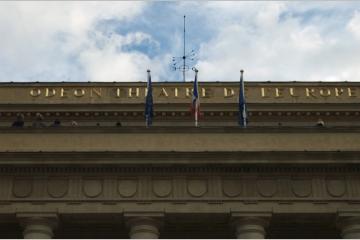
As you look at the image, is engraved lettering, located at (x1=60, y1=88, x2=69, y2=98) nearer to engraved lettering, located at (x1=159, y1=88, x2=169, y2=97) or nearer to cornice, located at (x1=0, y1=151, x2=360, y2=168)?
engraved lettering, located at (x1=159, y1=88, x2=169, y2=97)

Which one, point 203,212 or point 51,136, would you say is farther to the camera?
point 51,136

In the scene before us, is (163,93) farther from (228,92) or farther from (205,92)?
(228,92)

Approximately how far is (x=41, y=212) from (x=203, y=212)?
681cm

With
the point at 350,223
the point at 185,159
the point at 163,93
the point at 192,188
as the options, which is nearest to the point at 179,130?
the point at 185,159

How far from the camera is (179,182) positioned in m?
33.5

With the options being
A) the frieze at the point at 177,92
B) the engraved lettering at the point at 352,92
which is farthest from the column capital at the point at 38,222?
the engraved lettering at the point at 352,92

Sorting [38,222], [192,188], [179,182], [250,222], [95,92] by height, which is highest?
[95,92]

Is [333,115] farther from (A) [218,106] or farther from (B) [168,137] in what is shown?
(B) [168,137]

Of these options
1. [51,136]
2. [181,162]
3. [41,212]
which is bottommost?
[41,212]

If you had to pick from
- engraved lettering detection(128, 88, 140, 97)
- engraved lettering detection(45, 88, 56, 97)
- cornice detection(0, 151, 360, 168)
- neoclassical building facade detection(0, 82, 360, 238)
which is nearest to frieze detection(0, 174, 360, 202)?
neoclassical building facade detection(0, 82, 360, 238)

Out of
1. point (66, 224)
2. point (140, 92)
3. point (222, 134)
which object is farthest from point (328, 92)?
point (66, 224)

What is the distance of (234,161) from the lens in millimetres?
33219

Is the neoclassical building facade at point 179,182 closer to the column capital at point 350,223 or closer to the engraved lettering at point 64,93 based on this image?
the column capital at point 350,223

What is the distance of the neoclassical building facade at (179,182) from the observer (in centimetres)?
3269
